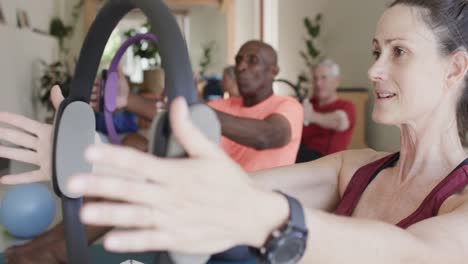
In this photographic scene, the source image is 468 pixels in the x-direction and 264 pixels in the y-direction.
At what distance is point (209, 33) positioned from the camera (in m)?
9.34

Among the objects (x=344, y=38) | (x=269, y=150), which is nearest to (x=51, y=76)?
(x=344, y=38)

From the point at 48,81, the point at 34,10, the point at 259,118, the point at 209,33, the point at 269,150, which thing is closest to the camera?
the point at 269,150

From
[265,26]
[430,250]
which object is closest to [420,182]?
[430,250]

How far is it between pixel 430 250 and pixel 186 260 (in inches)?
12.8

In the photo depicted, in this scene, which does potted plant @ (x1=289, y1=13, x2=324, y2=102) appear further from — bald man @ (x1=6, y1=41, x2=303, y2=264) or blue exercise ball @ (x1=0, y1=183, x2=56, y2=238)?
blue exercise ball @ (x1=0, y1=183, x2=56, y2=238)

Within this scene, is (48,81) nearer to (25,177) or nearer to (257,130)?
(257,130)

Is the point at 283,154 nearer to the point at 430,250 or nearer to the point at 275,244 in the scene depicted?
the point at 430,250

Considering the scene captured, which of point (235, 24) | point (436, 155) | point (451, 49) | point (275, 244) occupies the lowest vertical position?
point (235, 24)

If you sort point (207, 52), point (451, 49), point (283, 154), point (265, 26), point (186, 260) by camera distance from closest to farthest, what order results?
1. point (186, 260)
2. point (451, 49)
3. point (283, 154)
4. point (265, 26)
5. point (207, 52)

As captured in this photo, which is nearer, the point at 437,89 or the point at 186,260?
the point at 186,260

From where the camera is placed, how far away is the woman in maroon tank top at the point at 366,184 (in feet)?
1.60

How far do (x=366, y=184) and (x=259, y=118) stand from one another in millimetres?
1145

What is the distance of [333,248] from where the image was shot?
598 mm

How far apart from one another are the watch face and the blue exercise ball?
3.72ft
